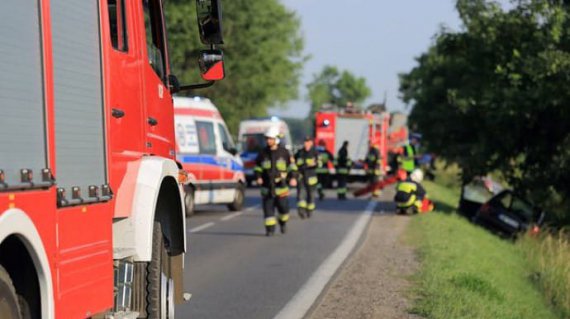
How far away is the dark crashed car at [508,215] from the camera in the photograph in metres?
23.7

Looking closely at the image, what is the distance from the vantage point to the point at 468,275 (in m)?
12.1

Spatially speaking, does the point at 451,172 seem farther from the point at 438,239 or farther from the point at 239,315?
the point at 239,315

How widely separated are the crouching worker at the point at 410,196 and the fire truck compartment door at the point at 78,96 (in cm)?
1715

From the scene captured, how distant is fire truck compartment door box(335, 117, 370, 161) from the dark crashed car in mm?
14959

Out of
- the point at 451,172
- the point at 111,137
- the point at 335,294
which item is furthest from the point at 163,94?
the point at 451,172

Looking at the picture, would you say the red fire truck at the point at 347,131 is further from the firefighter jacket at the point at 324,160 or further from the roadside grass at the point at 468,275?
the roadside grass at the point at 468,275

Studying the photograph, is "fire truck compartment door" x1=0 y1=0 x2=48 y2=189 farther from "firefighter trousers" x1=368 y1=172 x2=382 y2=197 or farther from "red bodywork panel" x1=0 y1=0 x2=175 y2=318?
"firefighter trousers" x1=368 y1=172 x2=382 y2=197

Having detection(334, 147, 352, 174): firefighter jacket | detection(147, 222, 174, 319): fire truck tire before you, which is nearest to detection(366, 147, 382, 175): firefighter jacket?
detection(334, 147, 352, 174): firefighter jacket

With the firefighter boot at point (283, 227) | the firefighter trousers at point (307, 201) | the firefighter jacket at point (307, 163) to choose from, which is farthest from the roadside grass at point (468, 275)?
the firefighter jacket at point (307, 163)

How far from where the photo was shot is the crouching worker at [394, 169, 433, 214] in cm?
2294

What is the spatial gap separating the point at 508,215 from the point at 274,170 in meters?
8.31

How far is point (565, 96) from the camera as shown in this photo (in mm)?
22672

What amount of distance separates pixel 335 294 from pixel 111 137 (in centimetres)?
506

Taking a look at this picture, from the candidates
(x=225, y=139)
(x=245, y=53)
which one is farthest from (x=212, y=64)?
(x=245, y=53)
